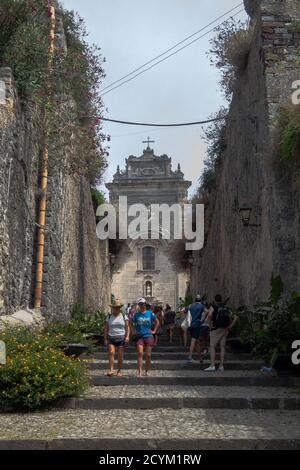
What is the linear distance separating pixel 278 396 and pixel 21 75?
702 cm

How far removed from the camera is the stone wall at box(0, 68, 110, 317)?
9.05 m

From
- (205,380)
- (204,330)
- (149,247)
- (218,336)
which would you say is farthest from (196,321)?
(149,247)

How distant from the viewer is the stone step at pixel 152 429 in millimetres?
5160

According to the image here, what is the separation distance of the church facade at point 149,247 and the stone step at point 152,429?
1393 inches

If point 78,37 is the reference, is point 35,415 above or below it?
below

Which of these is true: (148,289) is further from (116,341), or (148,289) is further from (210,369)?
(116,341)

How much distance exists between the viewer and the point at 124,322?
911 cm

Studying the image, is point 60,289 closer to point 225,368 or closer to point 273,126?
point 225,368

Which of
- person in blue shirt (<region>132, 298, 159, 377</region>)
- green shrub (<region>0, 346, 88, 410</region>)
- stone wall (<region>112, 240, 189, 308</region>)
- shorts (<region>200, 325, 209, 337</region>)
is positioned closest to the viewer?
green shrub (<region>0, 346, 88, 410</region>)

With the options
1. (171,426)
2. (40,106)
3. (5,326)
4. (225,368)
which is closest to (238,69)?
(40,106)

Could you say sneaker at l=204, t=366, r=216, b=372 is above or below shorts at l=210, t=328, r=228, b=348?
below

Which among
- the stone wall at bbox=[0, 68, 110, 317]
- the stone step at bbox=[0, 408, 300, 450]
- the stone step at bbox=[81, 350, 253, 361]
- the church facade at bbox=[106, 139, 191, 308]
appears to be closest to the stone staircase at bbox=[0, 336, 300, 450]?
the stone step at bbox=[0, 408, 300, 450]

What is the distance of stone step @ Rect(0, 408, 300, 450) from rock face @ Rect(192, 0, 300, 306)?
14.3 feet

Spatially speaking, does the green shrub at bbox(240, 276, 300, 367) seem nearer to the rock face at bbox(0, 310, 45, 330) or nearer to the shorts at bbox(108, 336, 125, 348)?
the shorts at bbox(108, 336, 125, 348)
